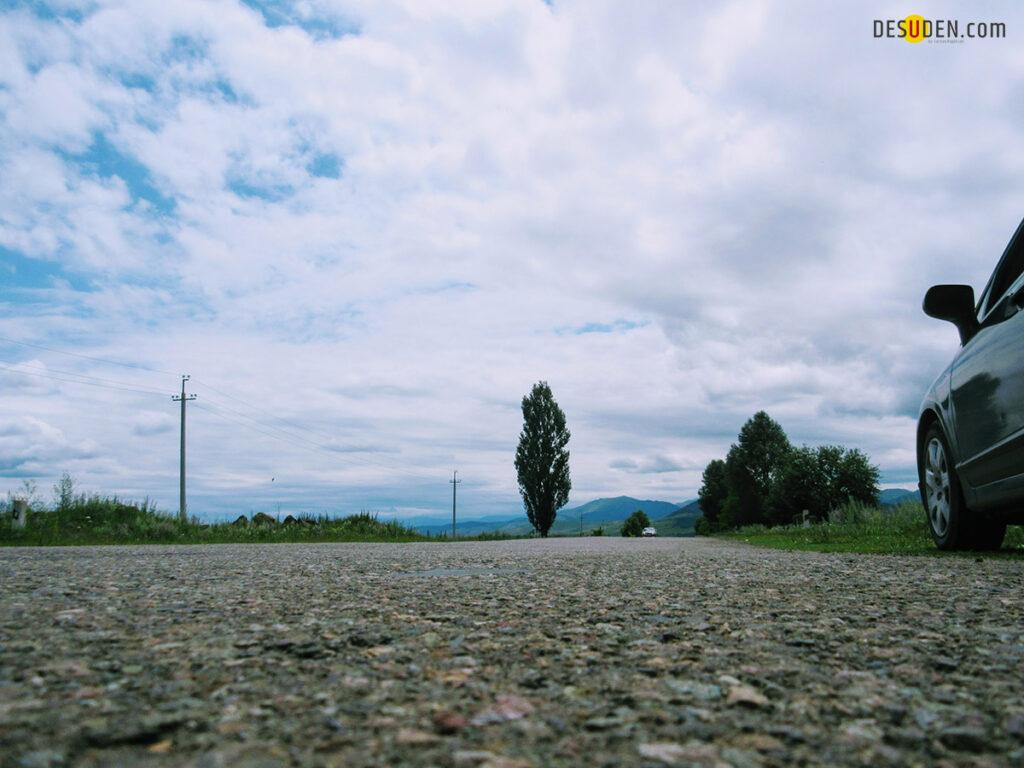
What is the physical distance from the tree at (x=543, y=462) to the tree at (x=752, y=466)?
16.6 metres

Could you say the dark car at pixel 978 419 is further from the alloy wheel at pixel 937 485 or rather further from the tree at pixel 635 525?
the tree at pixel 635 525

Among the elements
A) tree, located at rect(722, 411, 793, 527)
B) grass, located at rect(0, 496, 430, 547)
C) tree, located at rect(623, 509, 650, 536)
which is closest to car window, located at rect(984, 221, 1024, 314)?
grass, located at rect(0, 496, 430, 547)

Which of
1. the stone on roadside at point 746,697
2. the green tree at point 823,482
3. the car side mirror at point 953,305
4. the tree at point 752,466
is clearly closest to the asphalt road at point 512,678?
the stone on roadside at point 746,697

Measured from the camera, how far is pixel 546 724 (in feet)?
5.88

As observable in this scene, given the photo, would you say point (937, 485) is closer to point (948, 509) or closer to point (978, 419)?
point (948, 509)

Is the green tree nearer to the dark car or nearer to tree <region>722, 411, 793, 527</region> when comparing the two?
tree <region>722, 411, 793, 527</region>

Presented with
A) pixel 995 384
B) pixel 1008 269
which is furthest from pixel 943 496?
pixel 1008 269

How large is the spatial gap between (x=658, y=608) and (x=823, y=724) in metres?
1.83

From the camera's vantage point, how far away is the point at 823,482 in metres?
47.7

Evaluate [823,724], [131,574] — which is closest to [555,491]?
[131,574]

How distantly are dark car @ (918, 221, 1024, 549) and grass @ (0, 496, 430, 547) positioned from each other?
14207 millimetres

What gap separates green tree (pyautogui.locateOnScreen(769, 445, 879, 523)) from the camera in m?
46.7

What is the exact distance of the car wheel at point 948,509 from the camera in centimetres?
674

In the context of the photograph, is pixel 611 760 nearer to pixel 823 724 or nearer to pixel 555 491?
pixel 823 724
